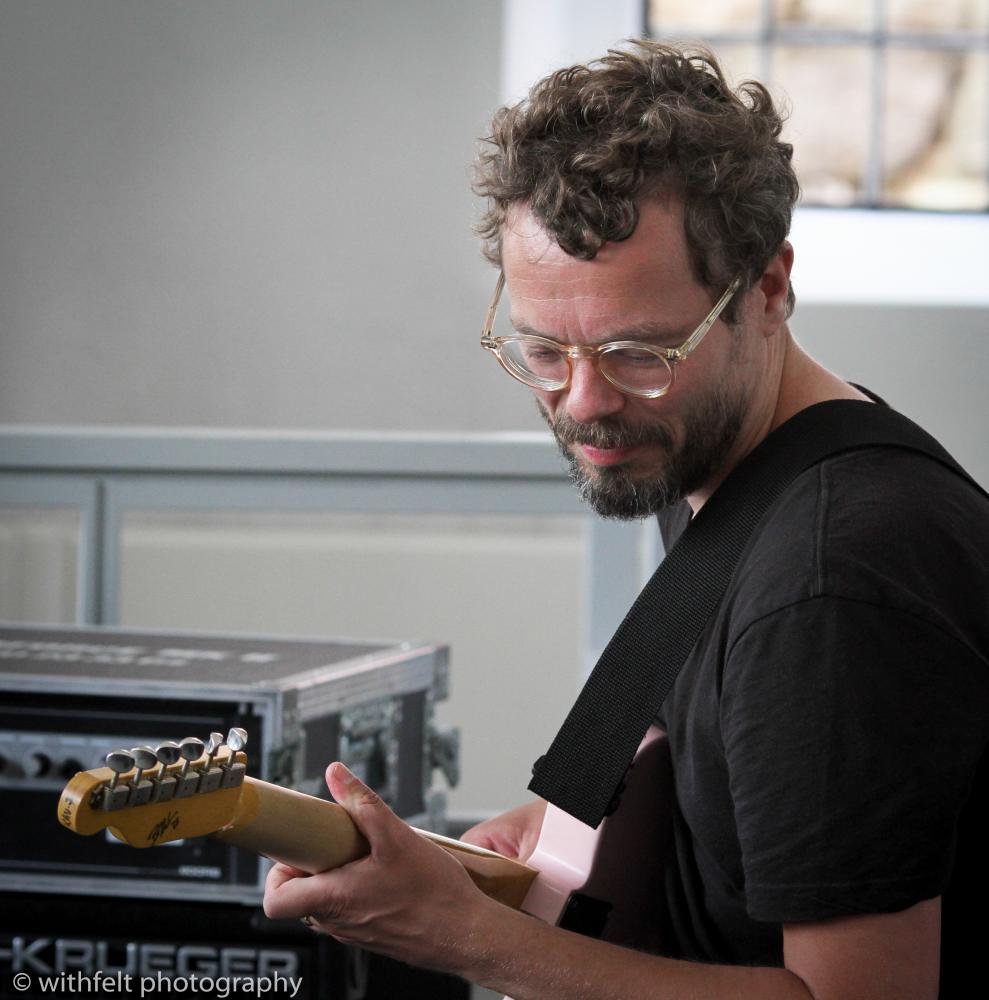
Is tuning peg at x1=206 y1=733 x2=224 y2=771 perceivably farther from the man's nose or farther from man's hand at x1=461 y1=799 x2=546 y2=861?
man's hand at x1=461 y1=799 x2=546 y2=861

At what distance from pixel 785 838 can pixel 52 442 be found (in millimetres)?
1868

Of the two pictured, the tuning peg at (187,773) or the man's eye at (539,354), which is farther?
the man's eye at (539,354)

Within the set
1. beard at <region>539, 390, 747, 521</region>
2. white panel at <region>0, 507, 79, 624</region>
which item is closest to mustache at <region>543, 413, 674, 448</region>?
beard at <region>539, 390, 747, 521</region>

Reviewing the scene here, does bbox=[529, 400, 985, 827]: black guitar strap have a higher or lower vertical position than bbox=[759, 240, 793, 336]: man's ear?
lower

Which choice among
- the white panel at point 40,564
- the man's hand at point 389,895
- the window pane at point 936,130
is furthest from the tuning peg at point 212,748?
the window pane at point 936,130

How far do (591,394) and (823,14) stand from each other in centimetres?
340

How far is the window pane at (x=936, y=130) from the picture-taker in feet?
13.7

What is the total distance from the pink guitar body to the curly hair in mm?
477

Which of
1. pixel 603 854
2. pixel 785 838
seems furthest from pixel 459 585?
pixel 785 838

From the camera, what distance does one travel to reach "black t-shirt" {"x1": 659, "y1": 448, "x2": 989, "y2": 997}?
0.94 metres

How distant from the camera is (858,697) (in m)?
0.95

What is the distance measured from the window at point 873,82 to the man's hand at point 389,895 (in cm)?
343

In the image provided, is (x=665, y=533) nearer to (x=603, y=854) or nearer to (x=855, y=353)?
(x=603, y=854)

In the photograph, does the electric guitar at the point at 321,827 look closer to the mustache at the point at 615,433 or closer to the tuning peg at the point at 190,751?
the tuning peg at the point at 190,751
